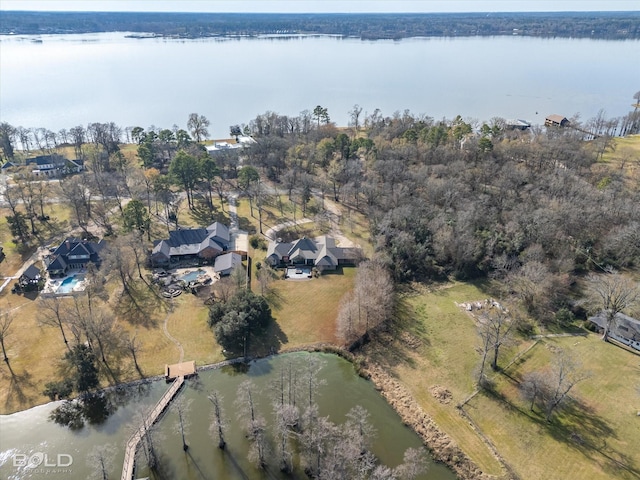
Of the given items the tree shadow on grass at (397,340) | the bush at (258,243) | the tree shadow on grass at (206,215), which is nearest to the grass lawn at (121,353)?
the bush at (258,243)

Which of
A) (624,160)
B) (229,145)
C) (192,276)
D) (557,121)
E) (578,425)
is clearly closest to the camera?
(578,425)

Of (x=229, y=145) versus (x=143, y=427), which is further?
(x=229, y=145)

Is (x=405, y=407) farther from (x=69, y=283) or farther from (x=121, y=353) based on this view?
(x=69, y=283)

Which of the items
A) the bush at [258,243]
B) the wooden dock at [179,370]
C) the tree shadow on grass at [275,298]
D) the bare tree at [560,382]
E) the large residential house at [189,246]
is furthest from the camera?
the bush at [258,243]

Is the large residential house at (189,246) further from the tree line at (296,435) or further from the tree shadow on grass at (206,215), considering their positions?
the tree line at (296,435)

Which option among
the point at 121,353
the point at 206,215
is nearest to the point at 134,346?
the point at 121,353

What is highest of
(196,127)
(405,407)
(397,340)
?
(196,127)

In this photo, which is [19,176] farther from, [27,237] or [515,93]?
[515,93]
